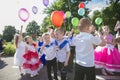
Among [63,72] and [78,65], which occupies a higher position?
[78,65]

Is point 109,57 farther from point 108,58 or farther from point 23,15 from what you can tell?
point 23,15

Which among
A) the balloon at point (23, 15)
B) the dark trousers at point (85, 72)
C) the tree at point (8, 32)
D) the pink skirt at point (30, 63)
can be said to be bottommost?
the tree at point (8, 32)

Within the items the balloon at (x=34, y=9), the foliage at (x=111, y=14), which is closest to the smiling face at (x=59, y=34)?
the balloon at (x=34, y=9)

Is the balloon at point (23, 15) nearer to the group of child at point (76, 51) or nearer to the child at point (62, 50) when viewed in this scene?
the group of child at point (76, 51)

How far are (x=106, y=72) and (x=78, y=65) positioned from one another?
3350 millimetres

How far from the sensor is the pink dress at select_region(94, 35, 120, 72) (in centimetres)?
823

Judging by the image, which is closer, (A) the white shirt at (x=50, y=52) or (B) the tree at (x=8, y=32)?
(A) the white shirt at (x=50, y=52)

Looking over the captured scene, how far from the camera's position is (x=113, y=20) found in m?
39.7

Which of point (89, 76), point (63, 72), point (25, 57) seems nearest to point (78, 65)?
point (89, 76)

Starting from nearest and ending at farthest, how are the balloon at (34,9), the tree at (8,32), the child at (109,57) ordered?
the child at (109,57), the balloon at (34,9), the tree at (8,32)

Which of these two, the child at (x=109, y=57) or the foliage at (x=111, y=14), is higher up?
the foliage at (x=111, y=14)

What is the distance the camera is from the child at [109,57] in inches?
324

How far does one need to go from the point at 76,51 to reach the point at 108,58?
10.7 ft

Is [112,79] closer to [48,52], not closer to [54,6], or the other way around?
[48,52]
